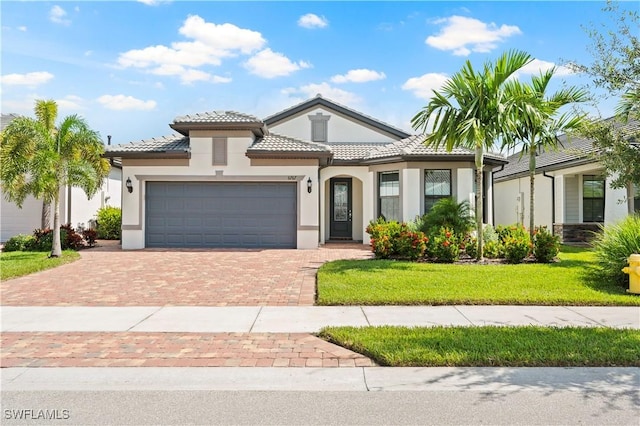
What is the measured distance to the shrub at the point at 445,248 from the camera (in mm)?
11797

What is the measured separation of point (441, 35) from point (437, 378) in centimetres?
1046

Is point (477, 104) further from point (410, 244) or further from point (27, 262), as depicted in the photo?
point (27, 262)

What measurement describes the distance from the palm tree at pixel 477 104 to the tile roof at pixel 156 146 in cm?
935

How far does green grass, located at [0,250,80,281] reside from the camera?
1052 centimetres

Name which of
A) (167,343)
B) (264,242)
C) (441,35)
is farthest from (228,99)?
(167,343)

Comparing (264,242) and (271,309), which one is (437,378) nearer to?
(271,309)

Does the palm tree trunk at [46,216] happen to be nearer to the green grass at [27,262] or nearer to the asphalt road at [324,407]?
the green grass at [27,262]

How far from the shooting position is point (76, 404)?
3.86 m

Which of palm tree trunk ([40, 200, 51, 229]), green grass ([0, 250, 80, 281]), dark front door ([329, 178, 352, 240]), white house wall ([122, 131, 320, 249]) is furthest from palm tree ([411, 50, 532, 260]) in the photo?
palm tree trunk ([40, 200, 51, 229])

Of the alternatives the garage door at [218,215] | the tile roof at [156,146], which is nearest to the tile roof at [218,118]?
the tile roof at [156,146]

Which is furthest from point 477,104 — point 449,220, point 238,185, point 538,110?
point 238,185

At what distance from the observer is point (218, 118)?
641 inches

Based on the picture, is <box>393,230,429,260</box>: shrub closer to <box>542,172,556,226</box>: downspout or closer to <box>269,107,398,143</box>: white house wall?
<box>269,107,398,143</box>: white house wall

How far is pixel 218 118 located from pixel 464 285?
11153 millimetres
